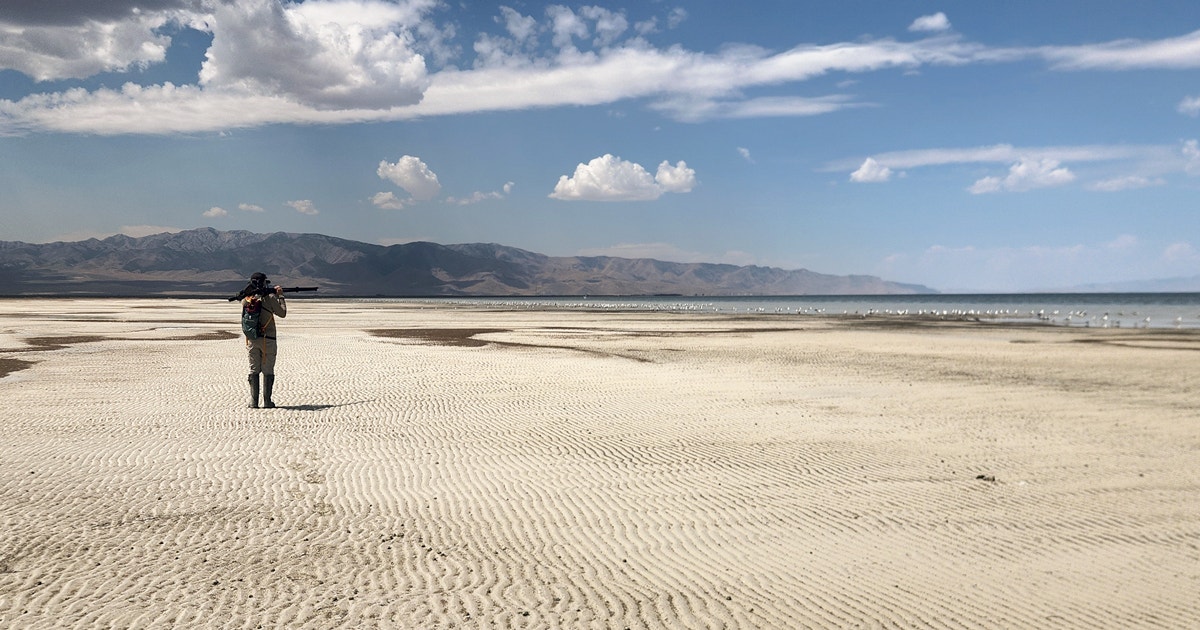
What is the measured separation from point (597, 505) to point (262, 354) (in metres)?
8.97

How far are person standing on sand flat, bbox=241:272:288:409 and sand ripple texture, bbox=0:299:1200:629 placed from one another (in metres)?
0.65

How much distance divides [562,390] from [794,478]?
29.9 ft

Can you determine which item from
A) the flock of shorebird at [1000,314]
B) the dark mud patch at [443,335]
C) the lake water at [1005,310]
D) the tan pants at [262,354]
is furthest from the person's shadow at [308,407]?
the lake water at [1005,310]

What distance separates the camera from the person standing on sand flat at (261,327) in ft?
49.1

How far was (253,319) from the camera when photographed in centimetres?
1493

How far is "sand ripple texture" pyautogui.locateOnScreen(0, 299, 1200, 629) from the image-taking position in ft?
19.4

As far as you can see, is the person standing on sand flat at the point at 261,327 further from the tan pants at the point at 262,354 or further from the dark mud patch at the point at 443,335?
the dark mud patch at the point at 443,335

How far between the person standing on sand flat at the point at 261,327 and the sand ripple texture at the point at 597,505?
649 mm

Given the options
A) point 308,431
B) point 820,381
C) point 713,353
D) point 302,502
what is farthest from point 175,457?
point 713,353

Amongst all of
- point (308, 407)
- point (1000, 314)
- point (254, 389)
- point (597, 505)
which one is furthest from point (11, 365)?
point (1000, 314)

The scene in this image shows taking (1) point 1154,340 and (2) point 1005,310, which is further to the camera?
(2) point 1005,310

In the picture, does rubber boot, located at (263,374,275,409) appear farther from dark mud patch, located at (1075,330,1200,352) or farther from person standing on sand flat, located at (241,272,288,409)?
dark mud patch, located at (1075,330,1200,352)

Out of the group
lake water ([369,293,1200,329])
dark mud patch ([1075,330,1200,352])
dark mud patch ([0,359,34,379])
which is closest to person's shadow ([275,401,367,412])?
dark mud patch ([0,359,34,379])

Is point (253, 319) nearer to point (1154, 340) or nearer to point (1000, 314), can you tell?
point (1154, 340)
